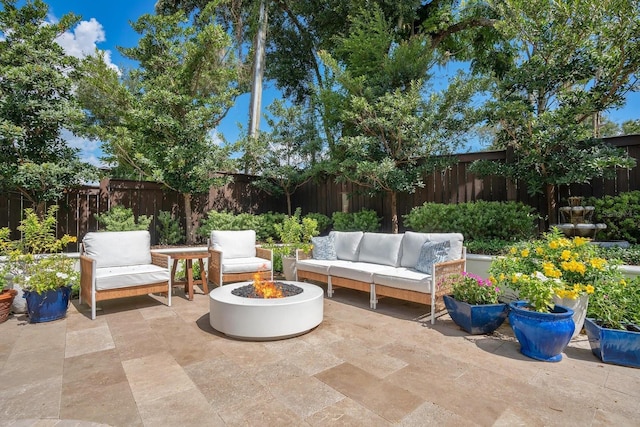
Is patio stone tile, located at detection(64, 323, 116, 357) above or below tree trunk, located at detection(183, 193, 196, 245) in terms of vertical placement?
below

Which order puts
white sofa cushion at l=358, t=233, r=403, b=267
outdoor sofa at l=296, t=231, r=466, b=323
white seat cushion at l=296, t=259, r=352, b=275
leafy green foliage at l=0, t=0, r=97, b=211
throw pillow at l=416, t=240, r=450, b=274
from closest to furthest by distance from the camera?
1. outdoor sofa at l=296, t=231, r=466, b=323
2. throw pillow at l=416, t=240, r=450, b=274
3. white sofa cushion at l=358, t=233, r=403, b=267
4. white seat cushion at l=296, t=259, r=352, b=275
5. leafy green foliage at l=0, t=0, r=97, b=211

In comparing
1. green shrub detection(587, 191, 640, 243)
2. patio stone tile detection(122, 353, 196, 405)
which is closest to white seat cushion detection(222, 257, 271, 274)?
patio stone tile detection(122, 353, 196, 405)

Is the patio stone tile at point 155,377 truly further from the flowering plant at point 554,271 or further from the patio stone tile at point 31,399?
the flowering plant at point 554,271

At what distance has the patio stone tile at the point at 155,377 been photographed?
2266 mm

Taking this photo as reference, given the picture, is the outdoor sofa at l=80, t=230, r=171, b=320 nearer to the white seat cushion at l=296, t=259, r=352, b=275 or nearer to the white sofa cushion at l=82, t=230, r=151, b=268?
the white sofa cushion at l=82, t=230, r=151, b=268

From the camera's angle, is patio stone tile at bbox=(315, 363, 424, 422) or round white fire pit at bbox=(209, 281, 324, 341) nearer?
patio stone tile at bbox=(315, 363, 424, 422)

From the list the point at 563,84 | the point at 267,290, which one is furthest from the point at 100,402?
the point at 563,84

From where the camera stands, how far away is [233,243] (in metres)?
5.56

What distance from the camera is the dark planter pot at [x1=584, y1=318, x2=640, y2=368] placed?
103 inches

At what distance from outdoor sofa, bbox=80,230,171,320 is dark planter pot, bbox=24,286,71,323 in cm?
29

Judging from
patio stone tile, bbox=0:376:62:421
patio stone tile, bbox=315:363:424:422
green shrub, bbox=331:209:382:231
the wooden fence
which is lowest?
patio stone tile, bbox=315:363:424:422

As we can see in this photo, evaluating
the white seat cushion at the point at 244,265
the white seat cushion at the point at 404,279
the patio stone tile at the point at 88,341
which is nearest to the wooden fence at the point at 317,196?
the white seat cushion at the point at 404,279

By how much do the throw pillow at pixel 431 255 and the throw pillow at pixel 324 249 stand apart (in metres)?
1.51

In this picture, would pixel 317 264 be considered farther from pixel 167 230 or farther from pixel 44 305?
pixel 167 230
